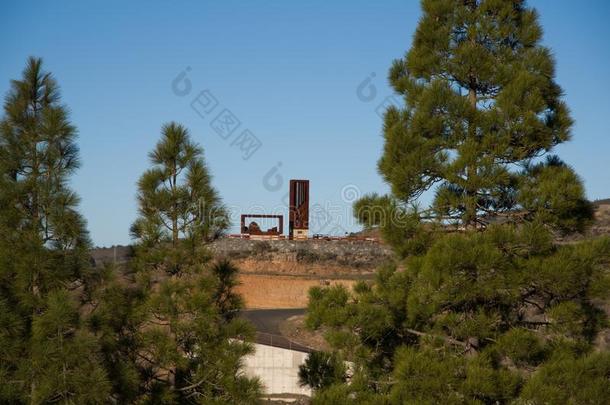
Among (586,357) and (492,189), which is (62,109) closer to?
(492,189)

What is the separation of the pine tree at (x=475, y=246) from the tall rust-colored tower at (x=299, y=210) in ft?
95.3

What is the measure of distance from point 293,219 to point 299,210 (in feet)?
3.00

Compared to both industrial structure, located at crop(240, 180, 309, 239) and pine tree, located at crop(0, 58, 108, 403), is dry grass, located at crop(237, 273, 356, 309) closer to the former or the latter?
industrial structure, located at crop(240, 180, 309, 239)

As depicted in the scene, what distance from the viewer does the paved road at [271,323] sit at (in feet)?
63.3

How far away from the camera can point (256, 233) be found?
130ft

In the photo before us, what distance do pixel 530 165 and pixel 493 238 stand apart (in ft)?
4.13

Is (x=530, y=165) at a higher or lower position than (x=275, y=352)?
higher

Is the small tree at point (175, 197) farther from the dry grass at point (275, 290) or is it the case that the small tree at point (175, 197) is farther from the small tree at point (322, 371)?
the dry grass at point (275, 290)

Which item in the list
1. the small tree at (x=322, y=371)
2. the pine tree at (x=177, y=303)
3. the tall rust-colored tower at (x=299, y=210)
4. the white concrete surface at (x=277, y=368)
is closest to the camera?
the small tree at (x=322, y=371)

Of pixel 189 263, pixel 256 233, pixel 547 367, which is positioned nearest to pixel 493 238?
pixel 547 367

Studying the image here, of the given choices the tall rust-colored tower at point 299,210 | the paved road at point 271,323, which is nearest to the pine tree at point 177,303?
the paved road at point 271,323

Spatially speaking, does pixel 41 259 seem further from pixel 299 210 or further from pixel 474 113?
pixel 299 210

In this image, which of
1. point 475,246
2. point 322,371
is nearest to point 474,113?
point 475,246

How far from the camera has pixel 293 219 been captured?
3959cm
